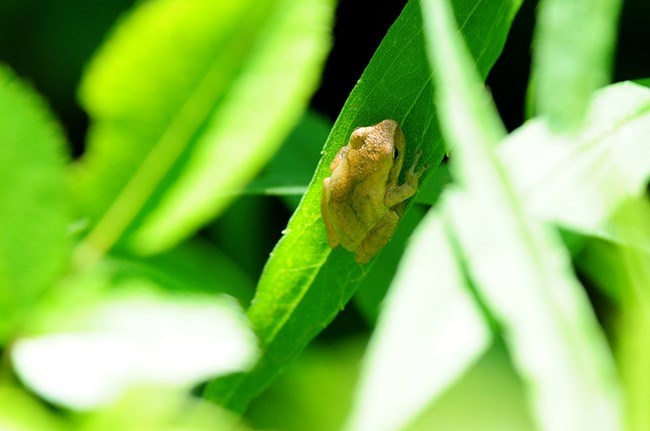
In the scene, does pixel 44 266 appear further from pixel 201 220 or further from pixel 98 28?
pixel 98 28

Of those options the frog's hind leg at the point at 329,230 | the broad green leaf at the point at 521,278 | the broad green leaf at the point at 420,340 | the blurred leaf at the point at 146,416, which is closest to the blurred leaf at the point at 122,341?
the blurred leaf at the point at 146,416

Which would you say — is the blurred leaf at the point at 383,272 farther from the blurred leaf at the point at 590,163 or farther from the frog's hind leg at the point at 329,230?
the blurred leaf at the point at 590,163

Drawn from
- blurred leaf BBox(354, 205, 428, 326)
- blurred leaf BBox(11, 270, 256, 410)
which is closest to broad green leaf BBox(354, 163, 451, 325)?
blurred leaf BBox(354, 205, 428, 326)

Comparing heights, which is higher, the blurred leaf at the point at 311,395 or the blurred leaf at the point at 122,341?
the blurred leaf at the point at 122,341

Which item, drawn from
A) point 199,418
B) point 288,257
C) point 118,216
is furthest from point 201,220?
point 288,257

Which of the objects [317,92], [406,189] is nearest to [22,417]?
→ [406,189]

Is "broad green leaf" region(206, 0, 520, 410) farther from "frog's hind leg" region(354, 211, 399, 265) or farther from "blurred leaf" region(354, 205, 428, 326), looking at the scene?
"blurred leaf" region(354, 205, 428, 326)
